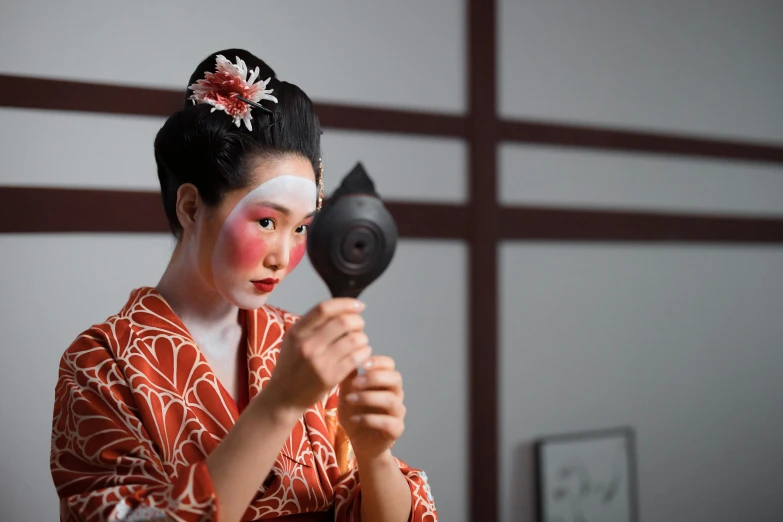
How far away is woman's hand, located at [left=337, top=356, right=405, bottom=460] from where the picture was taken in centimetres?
95

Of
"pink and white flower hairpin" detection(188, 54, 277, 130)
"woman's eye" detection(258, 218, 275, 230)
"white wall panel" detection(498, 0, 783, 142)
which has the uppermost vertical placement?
"white wall panel" detection(498, 0, 783, 142)

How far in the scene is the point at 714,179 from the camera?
8.86 feet

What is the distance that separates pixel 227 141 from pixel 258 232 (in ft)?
0.49

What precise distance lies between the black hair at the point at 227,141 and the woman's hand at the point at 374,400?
0.35 m

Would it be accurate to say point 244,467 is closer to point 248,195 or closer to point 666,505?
point 248,195

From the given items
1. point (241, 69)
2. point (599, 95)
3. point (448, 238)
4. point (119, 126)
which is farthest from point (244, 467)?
point (599, 95)

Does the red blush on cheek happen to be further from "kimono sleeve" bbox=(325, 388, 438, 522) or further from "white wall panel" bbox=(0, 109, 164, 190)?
"white wall panel" bbox=(0, 109, 164, 190)

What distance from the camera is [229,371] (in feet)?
3.88

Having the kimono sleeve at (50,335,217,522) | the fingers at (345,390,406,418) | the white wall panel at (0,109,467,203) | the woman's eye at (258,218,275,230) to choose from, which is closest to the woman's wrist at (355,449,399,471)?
the fingers at (345,390,406,418)

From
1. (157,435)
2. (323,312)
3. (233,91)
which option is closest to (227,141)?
(233,91)

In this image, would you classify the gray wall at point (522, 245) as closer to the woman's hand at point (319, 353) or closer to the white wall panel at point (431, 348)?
the white wall panel at point (431, 348)

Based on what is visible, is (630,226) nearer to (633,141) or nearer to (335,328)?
(633,141)

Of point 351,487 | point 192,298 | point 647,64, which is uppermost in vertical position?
point 647,64

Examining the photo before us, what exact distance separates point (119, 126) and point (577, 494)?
1.79 m
